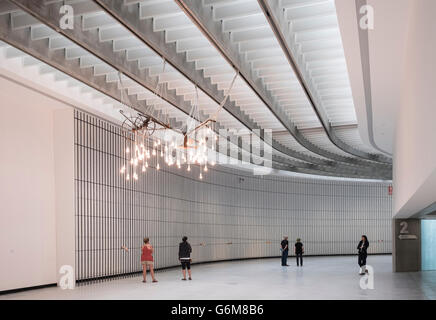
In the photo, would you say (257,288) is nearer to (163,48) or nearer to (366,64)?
(366,64)

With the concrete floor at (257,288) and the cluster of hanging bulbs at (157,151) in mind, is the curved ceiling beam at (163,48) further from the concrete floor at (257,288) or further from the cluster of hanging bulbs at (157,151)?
the concrete floor at (257,288)

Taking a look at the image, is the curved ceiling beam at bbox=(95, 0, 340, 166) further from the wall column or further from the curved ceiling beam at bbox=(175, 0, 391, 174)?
the wall column

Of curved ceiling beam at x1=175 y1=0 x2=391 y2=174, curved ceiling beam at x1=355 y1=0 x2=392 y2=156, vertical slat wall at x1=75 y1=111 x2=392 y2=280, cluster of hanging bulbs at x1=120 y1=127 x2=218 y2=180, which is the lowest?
vertical slat wall at x1=75 y1=111 x2=392 y2=280

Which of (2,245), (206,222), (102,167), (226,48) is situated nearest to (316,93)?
(226,48)

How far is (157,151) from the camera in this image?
19906 mm

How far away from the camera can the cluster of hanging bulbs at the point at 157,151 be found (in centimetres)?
1142

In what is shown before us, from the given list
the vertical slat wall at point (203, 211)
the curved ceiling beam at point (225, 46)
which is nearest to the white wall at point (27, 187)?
Result: the vertical slat wall at point (203, 211)

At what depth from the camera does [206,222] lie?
25234 millimetres

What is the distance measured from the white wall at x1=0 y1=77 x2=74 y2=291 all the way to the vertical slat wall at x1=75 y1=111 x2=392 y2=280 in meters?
0.78

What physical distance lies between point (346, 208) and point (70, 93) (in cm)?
2364

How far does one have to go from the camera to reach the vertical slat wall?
626 inches

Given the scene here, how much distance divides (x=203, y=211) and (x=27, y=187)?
39.3 feet

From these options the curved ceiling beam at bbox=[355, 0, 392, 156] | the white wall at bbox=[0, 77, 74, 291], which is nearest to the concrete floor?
the white wall at bbox=[0, 77, 74, 291]

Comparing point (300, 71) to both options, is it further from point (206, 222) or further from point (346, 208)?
point (346, 208)
